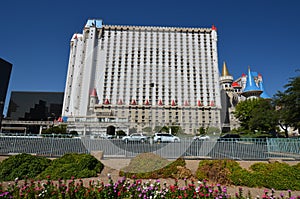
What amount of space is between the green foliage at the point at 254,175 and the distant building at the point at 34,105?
11336 cm

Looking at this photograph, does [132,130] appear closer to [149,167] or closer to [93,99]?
[149,167]

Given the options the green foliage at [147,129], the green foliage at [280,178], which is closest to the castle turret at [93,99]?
the green foliage at [147,129]

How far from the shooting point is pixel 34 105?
11088 centimetres

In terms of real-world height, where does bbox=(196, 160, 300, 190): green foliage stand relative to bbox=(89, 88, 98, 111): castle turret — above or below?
below

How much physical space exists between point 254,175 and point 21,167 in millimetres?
8788

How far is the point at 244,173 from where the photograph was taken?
7031 mm

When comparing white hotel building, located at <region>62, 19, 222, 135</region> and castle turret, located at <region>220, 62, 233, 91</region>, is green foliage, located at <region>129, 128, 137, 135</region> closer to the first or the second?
white hotel building, located at <region>62, 19, 222, 135</region>

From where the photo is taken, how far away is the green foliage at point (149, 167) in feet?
17.5

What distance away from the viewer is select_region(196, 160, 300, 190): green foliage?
6.56 m

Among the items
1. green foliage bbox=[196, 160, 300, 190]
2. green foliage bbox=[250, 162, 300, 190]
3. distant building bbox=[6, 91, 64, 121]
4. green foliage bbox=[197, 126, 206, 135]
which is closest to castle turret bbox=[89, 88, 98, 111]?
green foliage bbox=[197, 126, 206, 135]

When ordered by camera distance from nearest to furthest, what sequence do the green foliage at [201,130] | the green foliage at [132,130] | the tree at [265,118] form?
1. the green foliage at [201,130]
2. the green foliage at [132,130]
3. the tree at [265,118]

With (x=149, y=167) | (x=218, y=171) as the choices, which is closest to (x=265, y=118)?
(x=218, y=171)

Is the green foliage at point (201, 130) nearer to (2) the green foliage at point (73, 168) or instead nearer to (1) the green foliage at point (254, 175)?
(1) the green foliage at point (254, 175)

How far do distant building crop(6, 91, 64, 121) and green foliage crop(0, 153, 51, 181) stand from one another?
4321 inches
